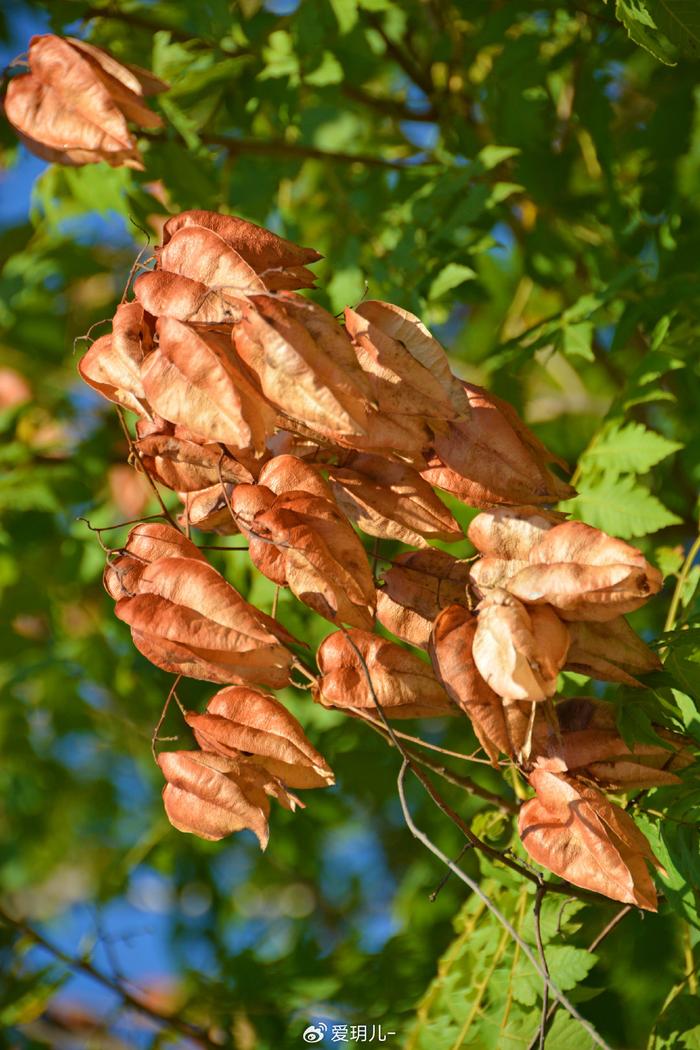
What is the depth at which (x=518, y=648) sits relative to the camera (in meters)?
1.05

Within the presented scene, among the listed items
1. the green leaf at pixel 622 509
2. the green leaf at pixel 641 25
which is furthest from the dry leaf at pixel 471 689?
the green leaf at pixel 641 25

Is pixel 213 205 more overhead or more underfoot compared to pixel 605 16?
more underfoot

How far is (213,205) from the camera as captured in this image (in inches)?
85.4

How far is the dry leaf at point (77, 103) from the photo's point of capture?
1.73 m

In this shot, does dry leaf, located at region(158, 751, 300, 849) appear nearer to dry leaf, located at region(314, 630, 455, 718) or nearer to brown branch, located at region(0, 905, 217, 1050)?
dry leaf, located at region(314, 630, 455, 718)

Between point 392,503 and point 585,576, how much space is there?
0.80ft

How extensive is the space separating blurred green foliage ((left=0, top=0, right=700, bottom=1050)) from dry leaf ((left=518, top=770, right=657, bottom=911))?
0.09m

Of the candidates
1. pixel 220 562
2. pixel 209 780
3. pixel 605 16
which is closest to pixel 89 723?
pixel 220 562

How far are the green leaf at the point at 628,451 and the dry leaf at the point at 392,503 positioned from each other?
0.47 meters

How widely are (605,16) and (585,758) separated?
1400 millimetres

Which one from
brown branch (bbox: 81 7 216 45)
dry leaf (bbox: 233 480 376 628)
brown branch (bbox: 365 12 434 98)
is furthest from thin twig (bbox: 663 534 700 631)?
brown branch (bbox: 365 12 434 98)

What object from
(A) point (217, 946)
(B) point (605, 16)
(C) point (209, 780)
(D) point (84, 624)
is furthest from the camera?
(D) point (84, 624)

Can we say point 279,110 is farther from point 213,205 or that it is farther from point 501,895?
point 501,895

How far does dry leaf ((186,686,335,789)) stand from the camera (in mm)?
1225
